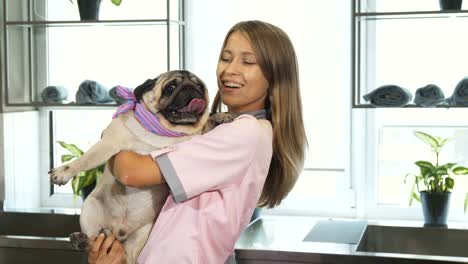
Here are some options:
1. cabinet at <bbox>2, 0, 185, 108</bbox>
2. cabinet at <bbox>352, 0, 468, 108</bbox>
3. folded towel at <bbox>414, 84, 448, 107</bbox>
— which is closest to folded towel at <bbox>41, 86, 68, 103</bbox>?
cabinet at <bbox>2, 0, 185, 108</bbox>

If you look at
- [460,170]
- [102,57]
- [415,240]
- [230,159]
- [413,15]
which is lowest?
[415,240]

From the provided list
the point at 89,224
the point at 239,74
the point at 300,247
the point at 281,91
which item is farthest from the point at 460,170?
the point at 89,224

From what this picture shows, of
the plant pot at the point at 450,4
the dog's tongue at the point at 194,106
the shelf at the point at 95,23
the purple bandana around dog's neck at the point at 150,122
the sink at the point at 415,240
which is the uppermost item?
the plant pot at the point at 450,4

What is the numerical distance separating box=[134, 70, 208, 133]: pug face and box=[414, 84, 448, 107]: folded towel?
1.12 meters

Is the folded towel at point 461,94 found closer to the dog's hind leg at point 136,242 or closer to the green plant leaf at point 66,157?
the dog's hind leg at point 136,242

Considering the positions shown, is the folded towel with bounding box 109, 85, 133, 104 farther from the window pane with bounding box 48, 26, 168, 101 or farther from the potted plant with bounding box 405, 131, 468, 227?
the potted plant with bounding box 405, 131, 468, 227

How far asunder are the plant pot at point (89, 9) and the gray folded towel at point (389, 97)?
44.2 inches

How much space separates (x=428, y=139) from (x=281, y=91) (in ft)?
3.79

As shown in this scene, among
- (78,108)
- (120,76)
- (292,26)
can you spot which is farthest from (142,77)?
(292,26)

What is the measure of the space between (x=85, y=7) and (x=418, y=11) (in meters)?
1.29

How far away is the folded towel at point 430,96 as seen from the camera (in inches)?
98.6

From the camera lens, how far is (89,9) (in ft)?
9.21

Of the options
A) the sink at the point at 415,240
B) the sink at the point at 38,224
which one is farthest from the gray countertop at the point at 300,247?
the sink at the point at 38,224

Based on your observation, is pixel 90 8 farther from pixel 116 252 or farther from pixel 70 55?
pixel 116 252
